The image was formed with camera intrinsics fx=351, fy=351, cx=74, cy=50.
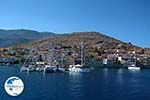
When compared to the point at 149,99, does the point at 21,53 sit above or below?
above

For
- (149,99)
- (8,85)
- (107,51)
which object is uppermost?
(107,51)

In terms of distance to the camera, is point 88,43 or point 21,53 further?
point 88,43

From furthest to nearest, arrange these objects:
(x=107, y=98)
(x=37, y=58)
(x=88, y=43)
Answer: (x=88, y=43) < (x=37, y=58) < (x=107, y=98)

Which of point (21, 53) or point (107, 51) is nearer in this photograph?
point (21, 53)

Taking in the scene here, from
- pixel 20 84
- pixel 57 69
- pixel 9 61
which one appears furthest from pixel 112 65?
pixel 20 84

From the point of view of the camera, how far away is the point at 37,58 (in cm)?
12362

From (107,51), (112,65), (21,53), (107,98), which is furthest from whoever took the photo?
(107,51)

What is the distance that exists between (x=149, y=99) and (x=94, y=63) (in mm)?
91600

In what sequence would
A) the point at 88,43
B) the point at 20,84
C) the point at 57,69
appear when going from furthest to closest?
the point at 88,43 → the point at 57,69 → the point at 20,84

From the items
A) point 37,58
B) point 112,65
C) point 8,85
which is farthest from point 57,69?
point 8,85

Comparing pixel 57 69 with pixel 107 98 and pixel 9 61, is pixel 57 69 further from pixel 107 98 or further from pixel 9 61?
pixel 9 61

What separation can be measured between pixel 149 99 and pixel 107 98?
477 cm

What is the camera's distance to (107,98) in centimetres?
3769

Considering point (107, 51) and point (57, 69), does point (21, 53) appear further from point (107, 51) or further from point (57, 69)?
point (57, 69)
